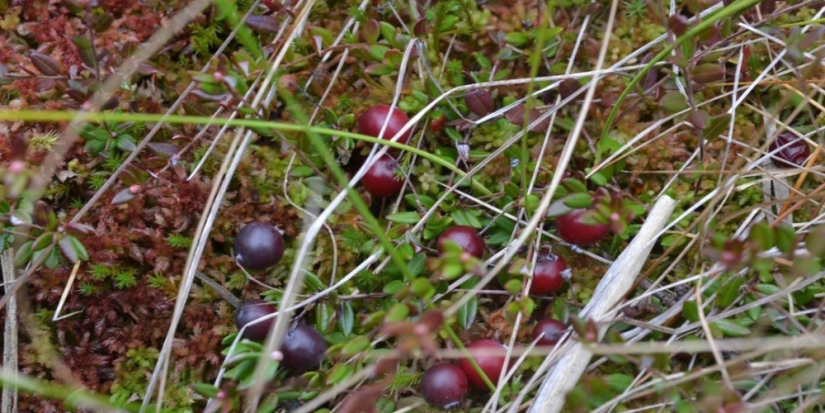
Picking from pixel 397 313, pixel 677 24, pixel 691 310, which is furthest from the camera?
pixel 691 310

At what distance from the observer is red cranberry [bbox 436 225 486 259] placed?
2676 millimetres

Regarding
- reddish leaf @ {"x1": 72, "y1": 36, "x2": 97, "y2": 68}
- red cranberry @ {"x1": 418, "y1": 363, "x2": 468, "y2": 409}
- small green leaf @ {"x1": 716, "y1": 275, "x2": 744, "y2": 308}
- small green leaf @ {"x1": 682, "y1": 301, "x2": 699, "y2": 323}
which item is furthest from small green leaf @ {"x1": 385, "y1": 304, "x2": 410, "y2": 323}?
reddish leaf @ {"x1": 72, "y1": 36, "x2": 97, "y2": 68}

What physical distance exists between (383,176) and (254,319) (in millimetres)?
866

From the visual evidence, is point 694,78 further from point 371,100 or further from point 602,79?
point 371,100

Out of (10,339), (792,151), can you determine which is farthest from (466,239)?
(10,339)

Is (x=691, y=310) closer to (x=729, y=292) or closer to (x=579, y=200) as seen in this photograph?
Answer: (x=729, y=292)

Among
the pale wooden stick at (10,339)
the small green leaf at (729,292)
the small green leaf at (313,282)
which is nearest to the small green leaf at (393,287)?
the small green leaf at (313,282)

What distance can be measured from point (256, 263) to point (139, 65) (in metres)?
1.17

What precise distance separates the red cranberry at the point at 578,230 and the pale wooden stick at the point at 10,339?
2.52 m

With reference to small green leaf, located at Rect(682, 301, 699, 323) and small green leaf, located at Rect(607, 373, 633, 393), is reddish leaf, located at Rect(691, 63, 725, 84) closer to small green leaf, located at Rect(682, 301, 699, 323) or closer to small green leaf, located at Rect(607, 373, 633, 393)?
small green leaf, located at Rect(682, 301, 699, 323)

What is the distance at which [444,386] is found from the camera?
8.25ft

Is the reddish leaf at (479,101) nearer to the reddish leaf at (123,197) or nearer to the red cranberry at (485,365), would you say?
the red cranberry at (485,365)

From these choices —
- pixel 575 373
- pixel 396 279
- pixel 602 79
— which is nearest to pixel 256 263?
pixel 396 279

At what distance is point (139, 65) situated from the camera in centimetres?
298
